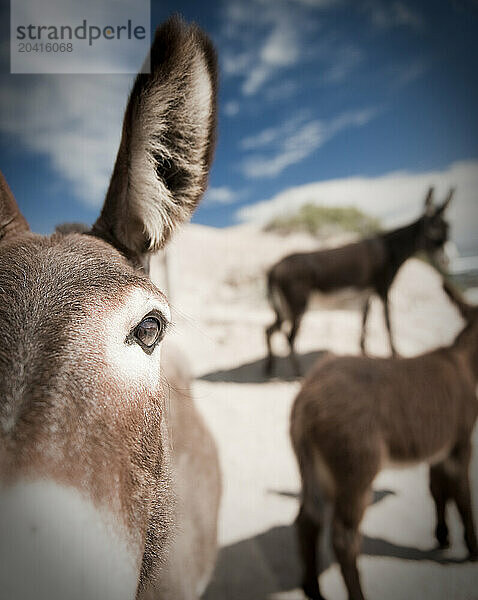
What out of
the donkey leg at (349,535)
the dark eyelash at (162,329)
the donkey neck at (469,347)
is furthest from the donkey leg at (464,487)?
the dark eyelash at (162,329)

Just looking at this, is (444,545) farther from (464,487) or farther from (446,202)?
(446,202)

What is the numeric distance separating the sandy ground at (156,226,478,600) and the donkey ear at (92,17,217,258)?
0.15 m

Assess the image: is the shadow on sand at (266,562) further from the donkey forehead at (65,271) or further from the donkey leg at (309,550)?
the donkey forehead at (65,271)

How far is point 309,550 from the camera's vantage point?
2.26 metres

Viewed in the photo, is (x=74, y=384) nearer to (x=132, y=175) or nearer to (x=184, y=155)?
(x=132, y=175)

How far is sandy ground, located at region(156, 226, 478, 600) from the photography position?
7.80ft

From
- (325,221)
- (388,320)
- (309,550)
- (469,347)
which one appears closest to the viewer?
(309,550)

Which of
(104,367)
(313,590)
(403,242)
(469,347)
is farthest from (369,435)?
(403,242)

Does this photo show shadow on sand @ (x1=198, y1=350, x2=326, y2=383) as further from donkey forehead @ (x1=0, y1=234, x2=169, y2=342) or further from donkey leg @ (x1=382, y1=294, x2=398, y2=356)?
donkey forehead @ (x1=0, y1=234, x2=169, y2=342)

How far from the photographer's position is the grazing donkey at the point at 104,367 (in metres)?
0.75

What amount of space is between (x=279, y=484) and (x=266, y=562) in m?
0.87

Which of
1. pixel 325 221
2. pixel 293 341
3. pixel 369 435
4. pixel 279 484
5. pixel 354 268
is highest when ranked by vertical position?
Answer: pixel 369 435

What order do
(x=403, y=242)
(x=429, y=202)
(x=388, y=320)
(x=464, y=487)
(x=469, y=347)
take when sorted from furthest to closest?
1. (x=403, y=242)
2. (x=388, y=320)
3. (x=429, y=202)
4. (x=469, y=347)
5. (x=464, y=487)

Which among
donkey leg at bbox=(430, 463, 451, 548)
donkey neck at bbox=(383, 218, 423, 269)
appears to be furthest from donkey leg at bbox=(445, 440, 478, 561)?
donkey neck at bbox=(383, 218, 423, 269)
